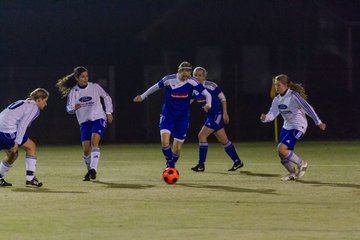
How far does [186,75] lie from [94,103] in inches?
62.2

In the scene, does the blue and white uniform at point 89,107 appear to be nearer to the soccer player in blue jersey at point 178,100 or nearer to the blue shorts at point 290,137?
the soccer player in blue jersey at point 178,100

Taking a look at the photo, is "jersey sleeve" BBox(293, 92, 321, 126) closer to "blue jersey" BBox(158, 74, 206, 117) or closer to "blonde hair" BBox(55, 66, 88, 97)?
"blue jersey" BBox(158, 74, 206, 117)

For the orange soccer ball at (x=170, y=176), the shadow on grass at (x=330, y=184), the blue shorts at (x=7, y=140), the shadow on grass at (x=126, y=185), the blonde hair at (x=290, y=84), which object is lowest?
the shadow on grass at (x=126, y=185)

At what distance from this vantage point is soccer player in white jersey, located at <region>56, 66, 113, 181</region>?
50.3 feet

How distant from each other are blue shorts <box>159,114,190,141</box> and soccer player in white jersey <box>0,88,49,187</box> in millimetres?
2145

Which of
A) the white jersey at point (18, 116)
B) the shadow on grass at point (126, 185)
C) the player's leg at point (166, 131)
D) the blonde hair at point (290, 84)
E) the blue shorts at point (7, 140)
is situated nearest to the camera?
the white jersey at point (18, 116)

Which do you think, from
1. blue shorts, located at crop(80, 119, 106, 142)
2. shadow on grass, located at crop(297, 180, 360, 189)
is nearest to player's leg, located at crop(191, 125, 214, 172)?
blue shorts, located at crop(80, 119, 106, 142)

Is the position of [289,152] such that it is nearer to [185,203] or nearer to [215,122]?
[215,122]

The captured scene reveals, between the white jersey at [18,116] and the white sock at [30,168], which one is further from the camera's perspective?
the white sock at [30,168]

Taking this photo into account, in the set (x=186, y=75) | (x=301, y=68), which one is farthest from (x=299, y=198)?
(x=301, y=68)

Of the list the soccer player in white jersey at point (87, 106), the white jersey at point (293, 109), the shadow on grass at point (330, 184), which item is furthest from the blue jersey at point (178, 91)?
the shadow on grass at point (330, 184)

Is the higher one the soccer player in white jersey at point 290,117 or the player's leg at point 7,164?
the soccer player in white jersey at point 290,117

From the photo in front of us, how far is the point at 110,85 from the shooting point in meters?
28.3

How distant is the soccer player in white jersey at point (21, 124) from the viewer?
14.0m
